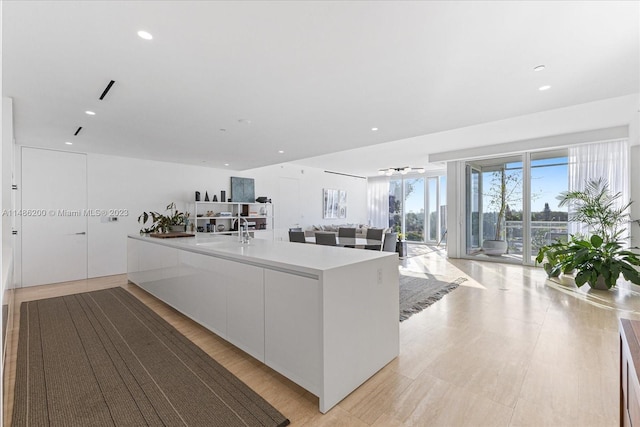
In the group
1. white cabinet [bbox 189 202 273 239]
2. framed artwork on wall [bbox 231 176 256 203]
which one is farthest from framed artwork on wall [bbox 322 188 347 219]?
framed artwork on wall [bbox 231 176 256 203]

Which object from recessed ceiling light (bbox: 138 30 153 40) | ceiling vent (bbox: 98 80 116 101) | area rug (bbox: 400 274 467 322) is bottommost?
area rug (bbox: 400 274 467 322)

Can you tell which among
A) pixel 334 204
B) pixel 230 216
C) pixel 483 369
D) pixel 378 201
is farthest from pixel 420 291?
pixel 378 201

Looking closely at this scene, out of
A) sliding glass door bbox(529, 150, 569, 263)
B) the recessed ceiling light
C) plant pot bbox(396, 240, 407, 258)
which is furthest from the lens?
plant pot bbox(396, 240, 407, 258)

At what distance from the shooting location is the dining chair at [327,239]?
212 inches

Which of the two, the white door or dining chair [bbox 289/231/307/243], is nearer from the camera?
the white door

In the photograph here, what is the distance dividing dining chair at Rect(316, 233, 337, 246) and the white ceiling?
6.59ft

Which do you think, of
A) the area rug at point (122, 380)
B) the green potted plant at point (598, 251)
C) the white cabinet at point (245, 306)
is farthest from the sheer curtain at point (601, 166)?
the area rug at point (122, 380)

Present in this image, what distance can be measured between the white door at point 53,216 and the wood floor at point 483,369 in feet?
7.24

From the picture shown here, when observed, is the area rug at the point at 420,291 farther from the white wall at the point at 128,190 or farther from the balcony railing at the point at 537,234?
the white wall at the point at 128,190

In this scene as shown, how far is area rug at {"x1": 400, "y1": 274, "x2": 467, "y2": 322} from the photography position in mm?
3792

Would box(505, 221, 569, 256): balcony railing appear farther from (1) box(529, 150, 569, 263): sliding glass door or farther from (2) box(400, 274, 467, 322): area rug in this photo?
(2) box(400, 274, 467, 322): area rug

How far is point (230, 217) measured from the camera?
6.97 m

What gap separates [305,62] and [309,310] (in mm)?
1875

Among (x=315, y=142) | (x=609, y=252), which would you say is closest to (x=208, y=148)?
(x=315, y=142)
